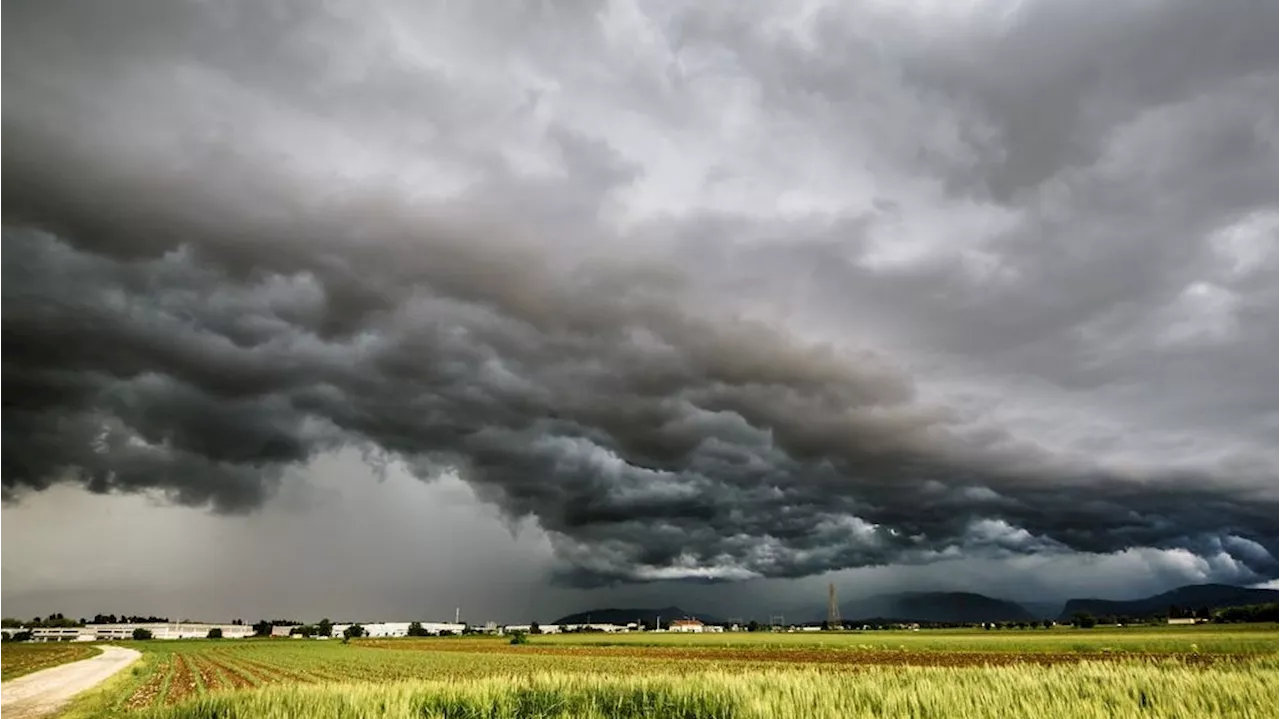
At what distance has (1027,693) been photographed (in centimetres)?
1431

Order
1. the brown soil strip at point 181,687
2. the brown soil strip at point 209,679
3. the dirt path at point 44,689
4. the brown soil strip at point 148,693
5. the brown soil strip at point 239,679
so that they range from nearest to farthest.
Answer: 1. the dirt path at point 44,689
2. the brown soil strip at point 148,693
3. the brown soil strip at point 181,687
4. the brown soil strip at point 209,679
5. the brown soil strip at point 239,679

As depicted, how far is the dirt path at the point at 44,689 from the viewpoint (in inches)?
1288

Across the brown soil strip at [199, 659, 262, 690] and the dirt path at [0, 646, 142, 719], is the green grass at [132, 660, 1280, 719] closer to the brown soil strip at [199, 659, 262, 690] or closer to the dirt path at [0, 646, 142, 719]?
the dirt path at [0, 646, 142, 719]

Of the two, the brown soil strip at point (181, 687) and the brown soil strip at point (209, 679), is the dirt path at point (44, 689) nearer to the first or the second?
the brown soil strip at point (181, 687)

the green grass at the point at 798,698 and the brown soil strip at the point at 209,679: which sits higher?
the green grass at the point at 798,698

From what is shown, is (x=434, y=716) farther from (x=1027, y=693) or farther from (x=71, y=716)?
(x=71, y=716)

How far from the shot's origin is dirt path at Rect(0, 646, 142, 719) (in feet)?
107

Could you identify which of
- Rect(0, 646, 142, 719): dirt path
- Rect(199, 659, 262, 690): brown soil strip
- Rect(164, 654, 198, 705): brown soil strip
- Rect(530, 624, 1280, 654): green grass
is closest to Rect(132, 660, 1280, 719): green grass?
Rect(164, 654, 198, 705): brown soil strip

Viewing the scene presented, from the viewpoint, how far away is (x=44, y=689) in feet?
143

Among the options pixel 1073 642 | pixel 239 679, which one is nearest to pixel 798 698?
pixel 239 679

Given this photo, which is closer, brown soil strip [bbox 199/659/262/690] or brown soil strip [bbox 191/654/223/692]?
brown soil strip [bbox 191/654/223/692]

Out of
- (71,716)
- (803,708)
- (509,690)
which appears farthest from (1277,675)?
(71,716)

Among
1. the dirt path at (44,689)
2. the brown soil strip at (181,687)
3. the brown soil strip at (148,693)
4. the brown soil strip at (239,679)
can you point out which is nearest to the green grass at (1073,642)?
the brown soil strip at (239,679)

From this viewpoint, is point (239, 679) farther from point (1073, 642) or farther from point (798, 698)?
point (1073, 642)
